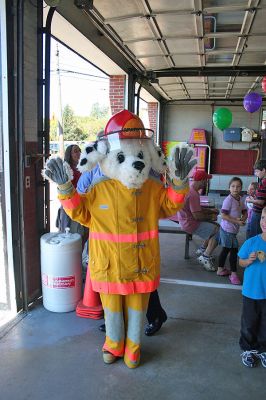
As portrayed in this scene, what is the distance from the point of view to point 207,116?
1258 centimetres

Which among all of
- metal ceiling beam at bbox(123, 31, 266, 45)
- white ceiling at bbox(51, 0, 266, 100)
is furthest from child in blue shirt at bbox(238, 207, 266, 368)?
metal ceiling beam at bbox(123, 31, 266, 45)

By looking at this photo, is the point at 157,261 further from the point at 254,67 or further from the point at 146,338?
the point at 254,67

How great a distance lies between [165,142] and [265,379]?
1068 cm

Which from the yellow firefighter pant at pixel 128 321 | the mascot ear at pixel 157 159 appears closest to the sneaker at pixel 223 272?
the yellow firefighter pant at pixel 128 321

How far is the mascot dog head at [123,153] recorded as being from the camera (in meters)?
2.20

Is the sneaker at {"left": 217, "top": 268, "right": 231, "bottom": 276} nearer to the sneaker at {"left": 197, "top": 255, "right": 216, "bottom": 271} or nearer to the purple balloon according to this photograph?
the sneaker at {"left": 197, "top": 255, "right": 216, "bottom": 271}

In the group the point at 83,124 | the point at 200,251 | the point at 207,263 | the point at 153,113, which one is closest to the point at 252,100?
the point at 153,113

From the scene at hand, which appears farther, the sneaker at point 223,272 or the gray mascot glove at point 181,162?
the sneaker at point 223,272

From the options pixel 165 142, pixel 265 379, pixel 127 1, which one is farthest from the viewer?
pixel 165 142

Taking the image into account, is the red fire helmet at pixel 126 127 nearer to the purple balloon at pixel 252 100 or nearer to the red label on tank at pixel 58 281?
the red label on tank at pixel 58 281

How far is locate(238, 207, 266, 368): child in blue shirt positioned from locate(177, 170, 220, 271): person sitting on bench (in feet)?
6.14

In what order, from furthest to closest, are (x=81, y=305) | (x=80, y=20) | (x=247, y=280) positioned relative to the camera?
(x=80, y=20)
(x=81, y=305)
(x=247, y=280)

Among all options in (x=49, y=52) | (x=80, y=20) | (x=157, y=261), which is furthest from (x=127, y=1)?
(x=157, y=261)

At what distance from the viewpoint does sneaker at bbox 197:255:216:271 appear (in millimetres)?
4500
